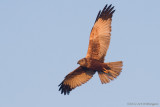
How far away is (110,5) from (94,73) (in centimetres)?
279

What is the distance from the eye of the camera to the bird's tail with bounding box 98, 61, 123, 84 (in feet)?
43.1

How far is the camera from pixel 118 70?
1316cm

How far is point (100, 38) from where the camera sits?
13.2 meters

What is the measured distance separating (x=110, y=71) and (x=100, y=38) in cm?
133

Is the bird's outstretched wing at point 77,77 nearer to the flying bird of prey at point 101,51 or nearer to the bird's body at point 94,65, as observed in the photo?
the flying bird of prey at point 101,51

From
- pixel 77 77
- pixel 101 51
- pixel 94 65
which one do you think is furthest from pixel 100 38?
pixel 77 77

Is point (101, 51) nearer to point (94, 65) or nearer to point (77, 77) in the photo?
point (94, 65)

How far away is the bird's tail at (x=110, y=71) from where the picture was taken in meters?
13.1

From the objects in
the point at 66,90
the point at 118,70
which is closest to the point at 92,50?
the point at 118,70

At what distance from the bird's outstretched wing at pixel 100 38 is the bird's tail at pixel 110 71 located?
369 millimetres

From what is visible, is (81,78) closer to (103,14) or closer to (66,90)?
(66,90)

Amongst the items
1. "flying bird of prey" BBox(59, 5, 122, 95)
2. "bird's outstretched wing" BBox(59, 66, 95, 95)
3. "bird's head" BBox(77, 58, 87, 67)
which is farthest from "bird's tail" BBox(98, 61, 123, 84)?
"bird's head" BBox(77, 58, 87, 67)

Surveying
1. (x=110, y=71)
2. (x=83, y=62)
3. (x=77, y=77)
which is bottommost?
(x=110, y=71)

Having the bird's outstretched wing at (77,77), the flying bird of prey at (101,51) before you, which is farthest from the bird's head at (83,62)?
the bird's outstretched wing at (77,77)
